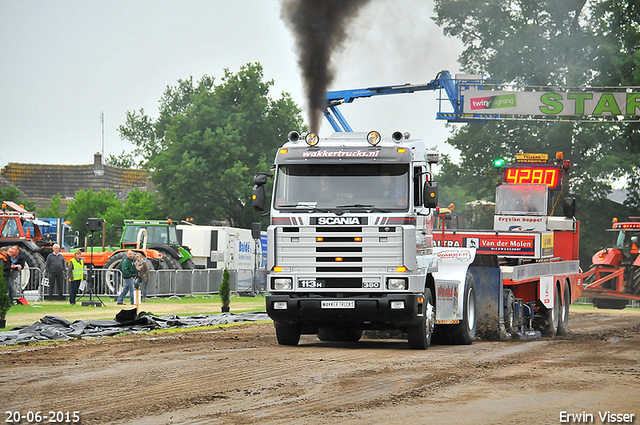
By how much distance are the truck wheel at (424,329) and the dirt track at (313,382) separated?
20 centimetres

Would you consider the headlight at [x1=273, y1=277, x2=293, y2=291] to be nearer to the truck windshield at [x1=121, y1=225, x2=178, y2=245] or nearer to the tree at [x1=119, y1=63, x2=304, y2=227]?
the truck windshield at [x1=121, y1=225, x2=178, y2=245]

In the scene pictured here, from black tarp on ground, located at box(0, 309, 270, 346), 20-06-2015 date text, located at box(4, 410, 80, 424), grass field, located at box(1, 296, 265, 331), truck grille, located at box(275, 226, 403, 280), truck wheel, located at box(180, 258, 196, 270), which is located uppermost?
truck grille, located at box(275, 226, 403, 280)

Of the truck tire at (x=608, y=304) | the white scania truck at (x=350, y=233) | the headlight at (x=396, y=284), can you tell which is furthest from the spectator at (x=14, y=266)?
the truck tire at (x=608, y=304)

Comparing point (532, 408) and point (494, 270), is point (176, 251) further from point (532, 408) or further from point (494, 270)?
point (532, 408)

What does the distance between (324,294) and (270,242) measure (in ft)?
3.85

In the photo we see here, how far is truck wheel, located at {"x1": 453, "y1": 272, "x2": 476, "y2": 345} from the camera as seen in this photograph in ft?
51.8

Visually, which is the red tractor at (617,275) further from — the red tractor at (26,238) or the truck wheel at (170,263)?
the red tractor at (26,238)

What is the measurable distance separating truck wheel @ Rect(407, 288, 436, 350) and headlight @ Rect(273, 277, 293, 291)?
6.81ft

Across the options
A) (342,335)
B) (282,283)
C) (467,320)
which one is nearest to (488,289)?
(467,320)

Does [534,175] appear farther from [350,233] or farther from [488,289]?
[350,233]

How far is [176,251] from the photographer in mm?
34031

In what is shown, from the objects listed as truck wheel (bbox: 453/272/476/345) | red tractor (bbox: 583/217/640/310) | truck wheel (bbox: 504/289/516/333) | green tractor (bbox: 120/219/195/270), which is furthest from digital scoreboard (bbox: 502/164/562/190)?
green tractor (bbox: 120/219/195/270)

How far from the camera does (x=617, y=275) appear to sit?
3138 cm

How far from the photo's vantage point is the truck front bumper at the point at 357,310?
1372 centimetres
